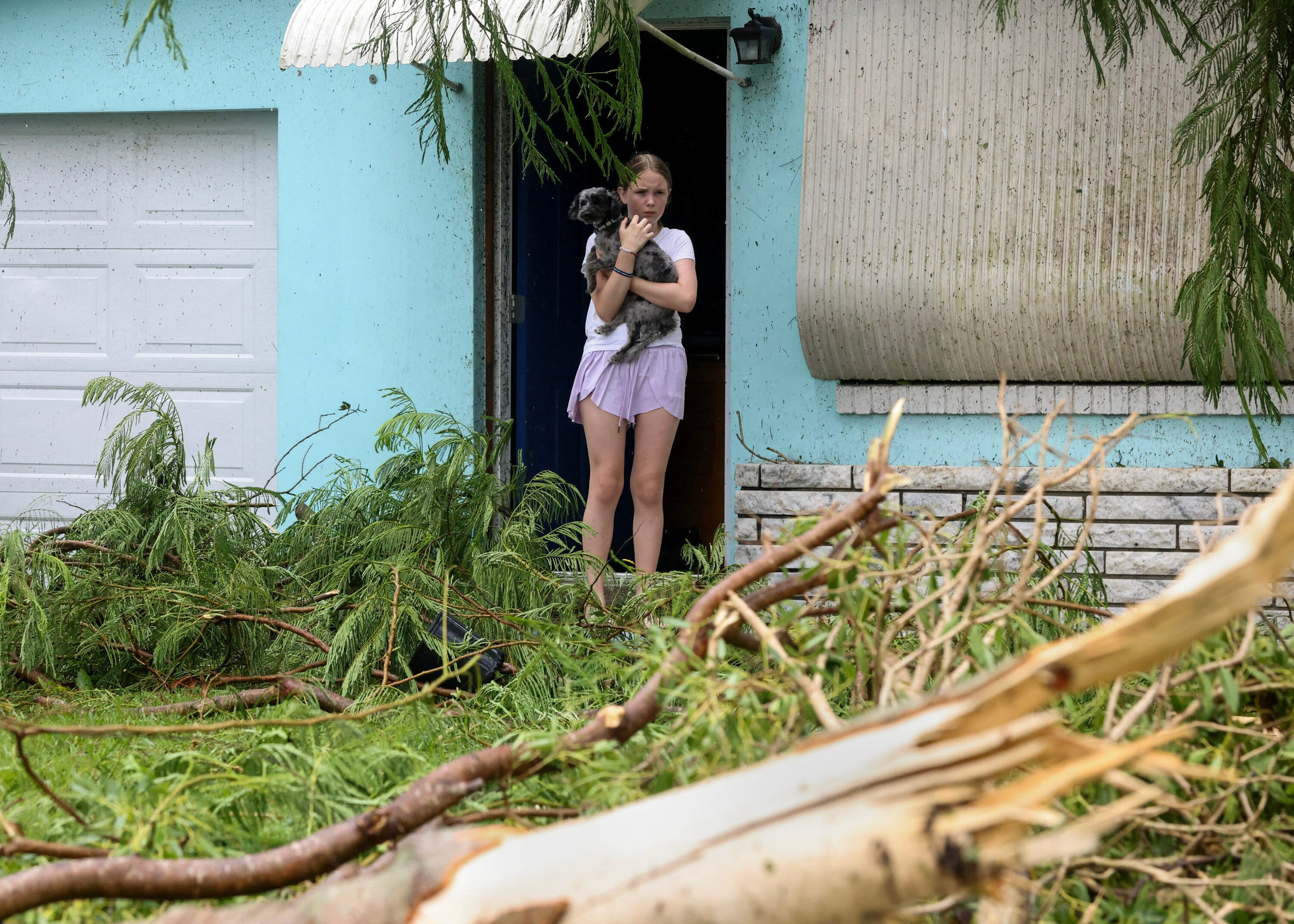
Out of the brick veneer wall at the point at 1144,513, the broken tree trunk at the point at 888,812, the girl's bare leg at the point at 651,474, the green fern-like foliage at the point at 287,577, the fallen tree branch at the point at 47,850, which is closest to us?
the broken tree trunk at the point at 888,812

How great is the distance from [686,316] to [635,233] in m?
2.93

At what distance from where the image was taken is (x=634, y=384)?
4434 mm

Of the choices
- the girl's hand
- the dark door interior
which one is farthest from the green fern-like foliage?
the dark door interior

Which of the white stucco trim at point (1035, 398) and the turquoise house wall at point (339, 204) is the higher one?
the turquoise house wall at point (339, 204)

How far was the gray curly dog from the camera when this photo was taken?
4430mm

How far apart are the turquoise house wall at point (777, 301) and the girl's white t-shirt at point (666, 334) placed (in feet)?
2.74

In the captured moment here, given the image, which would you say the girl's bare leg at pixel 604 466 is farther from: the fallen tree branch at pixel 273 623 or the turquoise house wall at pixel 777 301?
the fallen tree branch at pixel 273 623

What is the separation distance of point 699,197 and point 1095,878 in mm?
6567

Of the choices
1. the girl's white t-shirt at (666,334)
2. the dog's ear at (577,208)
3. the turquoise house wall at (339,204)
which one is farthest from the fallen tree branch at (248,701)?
the turquoise house wall at (339,204)

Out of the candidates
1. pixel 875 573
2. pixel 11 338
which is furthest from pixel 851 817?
pixel 11 338

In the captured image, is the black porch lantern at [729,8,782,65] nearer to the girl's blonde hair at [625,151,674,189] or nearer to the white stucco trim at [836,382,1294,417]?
the girl's blonde hair at [625,151,674,189]

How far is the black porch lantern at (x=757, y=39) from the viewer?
505 centimetres

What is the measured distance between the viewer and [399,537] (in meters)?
3.43

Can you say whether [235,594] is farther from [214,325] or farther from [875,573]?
[214,325]
